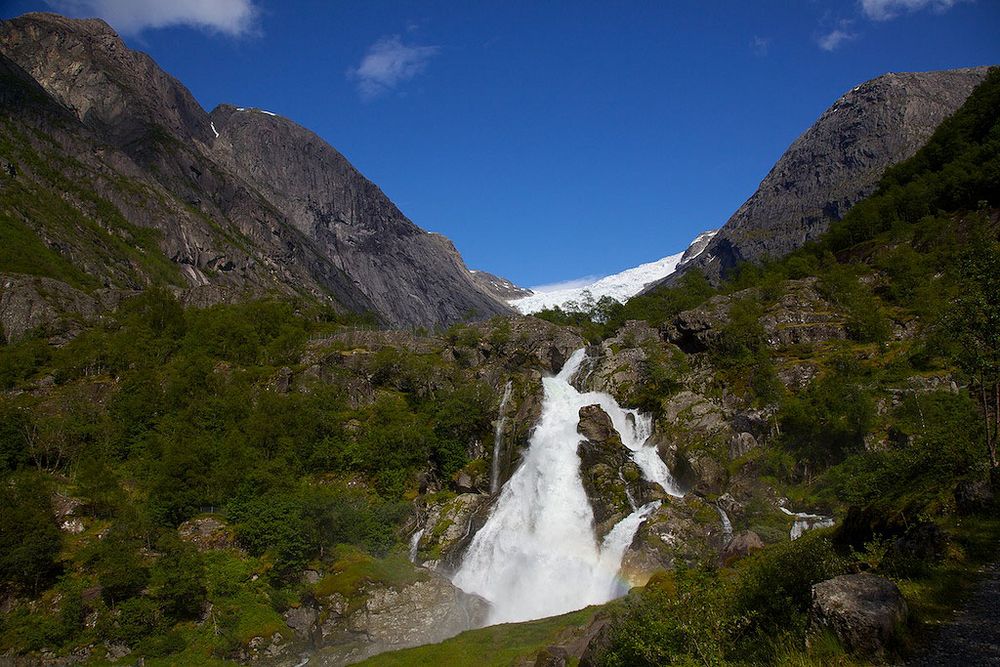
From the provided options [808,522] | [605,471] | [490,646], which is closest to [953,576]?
[490,646]

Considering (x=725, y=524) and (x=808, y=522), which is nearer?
(x=808, y=522)

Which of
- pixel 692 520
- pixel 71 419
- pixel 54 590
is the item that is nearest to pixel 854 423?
pixel 692 520

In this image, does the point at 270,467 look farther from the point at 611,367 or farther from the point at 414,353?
the point at 611,367

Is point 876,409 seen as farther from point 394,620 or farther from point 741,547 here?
point 394,620

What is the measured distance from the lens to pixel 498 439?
203 ft

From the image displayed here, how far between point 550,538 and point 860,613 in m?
38.0

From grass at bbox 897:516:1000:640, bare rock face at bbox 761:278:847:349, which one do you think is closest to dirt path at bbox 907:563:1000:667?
grass at bbox 897:516:1000:640

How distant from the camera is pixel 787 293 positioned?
79.5 meters

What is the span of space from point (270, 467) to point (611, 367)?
1494 inches

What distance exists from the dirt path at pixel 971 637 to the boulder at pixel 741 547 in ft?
42.8

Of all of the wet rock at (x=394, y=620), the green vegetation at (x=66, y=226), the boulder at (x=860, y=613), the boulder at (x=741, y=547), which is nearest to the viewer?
the boulder at (x=860, y=613)

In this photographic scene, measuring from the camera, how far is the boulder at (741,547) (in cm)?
2625

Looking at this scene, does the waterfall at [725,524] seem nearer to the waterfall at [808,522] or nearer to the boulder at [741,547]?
the waterfall at [808,522]

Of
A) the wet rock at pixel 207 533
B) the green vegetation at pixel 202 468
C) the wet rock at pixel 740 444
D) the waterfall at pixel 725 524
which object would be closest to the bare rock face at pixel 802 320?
the wet rock at pixel 740 444
